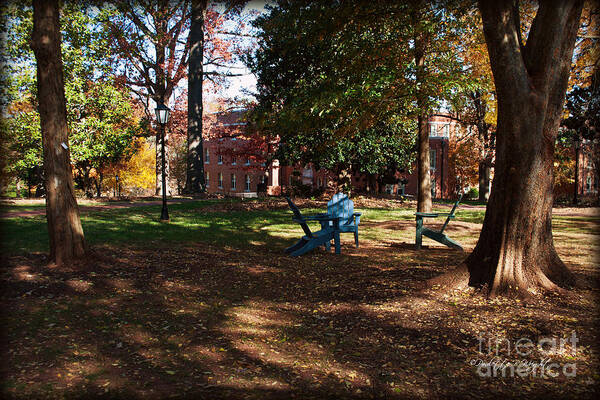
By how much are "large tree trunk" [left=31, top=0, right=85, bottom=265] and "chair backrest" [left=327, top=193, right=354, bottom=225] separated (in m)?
5.05

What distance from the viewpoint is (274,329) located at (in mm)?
4609

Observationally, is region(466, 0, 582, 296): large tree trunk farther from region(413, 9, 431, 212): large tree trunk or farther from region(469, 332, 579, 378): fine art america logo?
region(413, 9, 431, 212): large tree trunk

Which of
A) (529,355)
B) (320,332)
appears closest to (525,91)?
(529,355)

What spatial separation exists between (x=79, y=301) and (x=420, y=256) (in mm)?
6113

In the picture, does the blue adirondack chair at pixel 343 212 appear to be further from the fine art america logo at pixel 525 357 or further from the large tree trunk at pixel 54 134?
the fine art america logo at pixel 525 357

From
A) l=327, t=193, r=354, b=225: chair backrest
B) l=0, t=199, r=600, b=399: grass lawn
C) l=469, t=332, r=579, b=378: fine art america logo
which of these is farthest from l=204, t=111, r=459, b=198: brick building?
l=469, t=332, r=579, b=378: fine art america logo

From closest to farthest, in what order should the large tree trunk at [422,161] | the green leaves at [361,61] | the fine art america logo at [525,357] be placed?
the fine art america logo at [525,357]
the green leaves at [361,61]
the large tree trunk at [422,161]

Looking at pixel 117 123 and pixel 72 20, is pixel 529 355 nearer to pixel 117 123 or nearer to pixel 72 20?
pixel 72 20

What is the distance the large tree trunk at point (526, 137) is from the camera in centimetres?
522

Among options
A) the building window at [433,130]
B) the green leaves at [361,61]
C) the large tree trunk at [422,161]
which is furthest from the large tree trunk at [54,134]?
the building window at [433,130]

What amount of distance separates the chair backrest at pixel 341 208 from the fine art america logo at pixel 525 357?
557 centimetres

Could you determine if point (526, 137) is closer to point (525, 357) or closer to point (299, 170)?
point (525, 357)

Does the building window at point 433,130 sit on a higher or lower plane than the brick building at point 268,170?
higher

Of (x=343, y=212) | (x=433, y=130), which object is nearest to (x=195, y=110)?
(x=343, y=212)
